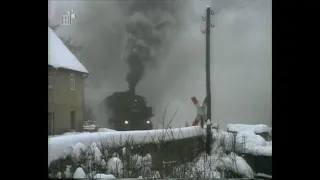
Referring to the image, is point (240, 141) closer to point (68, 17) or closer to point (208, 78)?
point (208, 78)

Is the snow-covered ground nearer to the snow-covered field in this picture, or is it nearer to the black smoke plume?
the snow-covered field

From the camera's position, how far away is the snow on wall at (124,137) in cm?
158

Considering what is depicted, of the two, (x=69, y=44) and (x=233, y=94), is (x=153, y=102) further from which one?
(x=69, y=44)

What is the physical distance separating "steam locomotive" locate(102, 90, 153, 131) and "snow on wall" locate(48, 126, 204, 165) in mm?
36

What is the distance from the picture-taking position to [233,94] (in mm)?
1582

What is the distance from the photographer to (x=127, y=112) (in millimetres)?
1646

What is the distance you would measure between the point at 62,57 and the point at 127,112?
414 millimetres

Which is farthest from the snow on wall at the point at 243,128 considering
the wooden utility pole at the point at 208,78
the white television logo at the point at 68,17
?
the white television logo at the point at 68,17

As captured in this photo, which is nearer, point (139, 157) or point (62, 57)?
point (62, 57)


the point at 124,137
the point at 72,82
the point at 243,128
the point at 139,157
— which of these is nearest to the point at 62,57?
Result: the point at 72,82

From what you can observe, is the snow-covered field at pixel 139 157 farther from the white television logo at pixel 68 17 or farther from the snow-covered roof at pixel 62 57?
the white television logo at pixel 68 17

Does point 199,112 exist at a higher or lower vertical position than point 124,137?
higher
